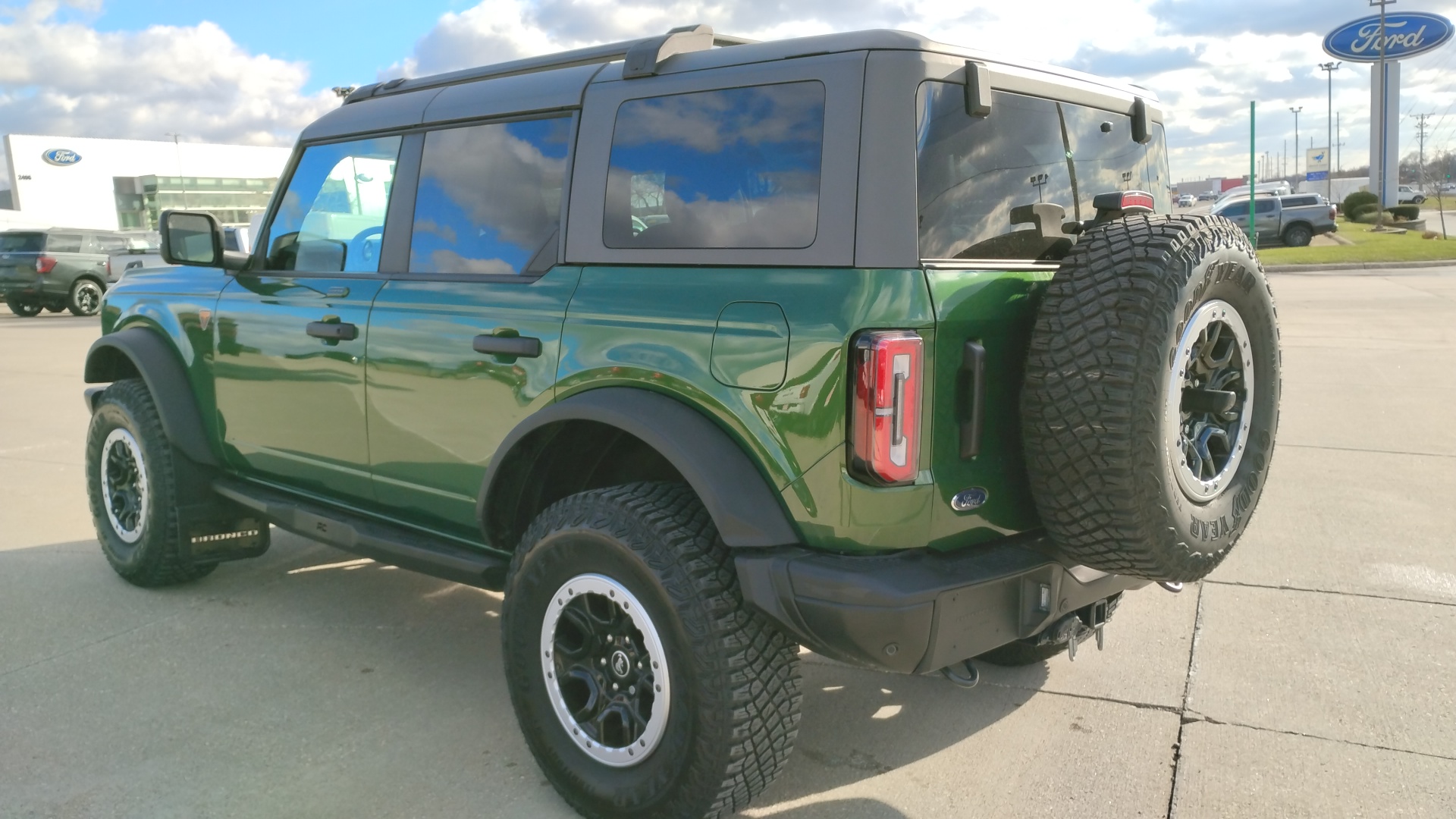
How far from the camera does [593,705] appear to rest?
298 centimetres

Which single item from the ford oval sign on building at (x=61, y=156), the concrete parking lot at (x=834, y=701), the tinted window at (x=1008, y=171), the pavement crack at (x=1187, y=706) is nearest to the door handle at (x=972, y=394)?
the tinted window at (x=1008, y=171)

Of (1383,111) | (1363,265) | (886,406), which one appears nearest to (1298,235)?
(1363,265)

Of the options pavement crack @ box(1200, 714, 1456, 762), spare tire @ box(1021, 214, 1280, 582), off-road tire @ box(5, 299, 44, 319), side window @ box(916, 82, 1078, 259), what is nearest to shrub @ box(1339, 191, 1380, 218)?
off-road tire @ box(5, 299, 44, 319)

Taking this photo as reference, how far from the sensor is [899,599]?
98.7 inches

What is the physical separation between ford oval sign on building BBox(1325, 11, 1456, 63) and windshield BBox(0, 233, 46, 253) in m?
51.3

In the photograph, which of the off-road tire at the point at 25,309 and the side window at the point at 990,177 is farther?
the off-road tire at the point at 25,309

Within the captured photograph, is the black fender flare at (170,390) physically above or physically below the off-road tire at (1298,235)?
below

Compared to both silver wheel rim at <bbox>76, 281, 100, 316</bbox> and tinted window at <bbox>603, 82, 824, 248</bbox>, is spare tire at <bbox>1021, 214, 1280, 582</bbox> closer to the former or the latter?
tinted window at <bbox>603, 82, 824, 248</bbox>

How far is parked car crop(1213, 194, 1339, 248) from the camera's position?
3306 centimetres

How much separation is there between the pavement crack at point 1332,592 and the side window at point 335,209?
12.0ft

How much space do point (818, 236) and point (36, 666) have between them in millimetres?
3326

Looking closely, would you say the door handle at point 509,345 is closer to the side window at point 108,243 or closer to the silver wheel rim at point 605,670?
the silver wheel rim at point 605,670

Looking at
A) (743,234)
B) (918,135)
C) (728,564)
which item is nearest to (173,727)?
(728,564)

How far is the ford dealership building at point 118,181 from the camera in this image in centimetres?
6222
